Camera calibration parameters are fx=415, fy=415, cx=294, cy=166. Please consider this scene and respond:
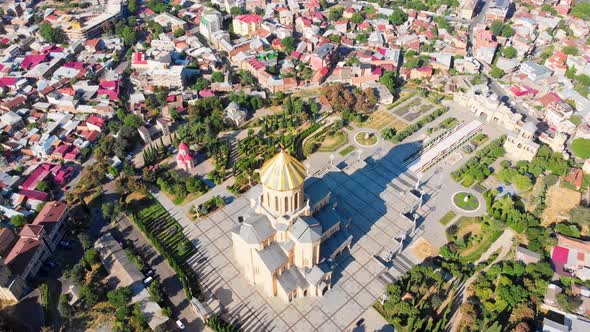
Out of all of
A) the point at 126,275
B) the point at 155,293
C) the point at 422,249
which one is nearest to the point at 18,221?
the point at 126,275

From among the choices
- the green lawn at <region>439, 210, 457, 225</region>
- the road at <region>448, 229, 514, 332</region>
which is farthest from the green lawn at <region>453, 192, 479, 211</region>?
the road at <region>448, 229, 514, 332</region>

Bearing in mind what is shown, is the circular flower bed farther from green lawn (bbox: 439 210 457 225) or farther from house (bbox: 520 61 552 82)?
house (bbox: 520 61 552 82)

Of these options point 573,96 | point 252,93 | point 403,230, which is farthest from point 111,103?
point 573,96

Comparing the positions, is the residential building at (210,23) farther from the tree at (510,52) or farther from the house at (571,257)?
the house at (571,257)

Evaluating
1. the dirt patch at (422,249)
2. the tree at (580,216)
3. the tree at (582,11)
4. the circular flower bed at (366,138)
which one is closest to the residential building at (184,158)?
the circular flower bed at (366,138)

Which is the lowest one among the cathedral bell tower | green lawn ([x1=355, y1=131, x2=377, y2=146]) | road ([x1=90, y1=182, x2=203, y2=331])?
road ([x1=90, y1=182, x2=203, y2=331])

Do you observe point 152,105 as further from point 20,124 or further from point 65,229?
point 65,229
